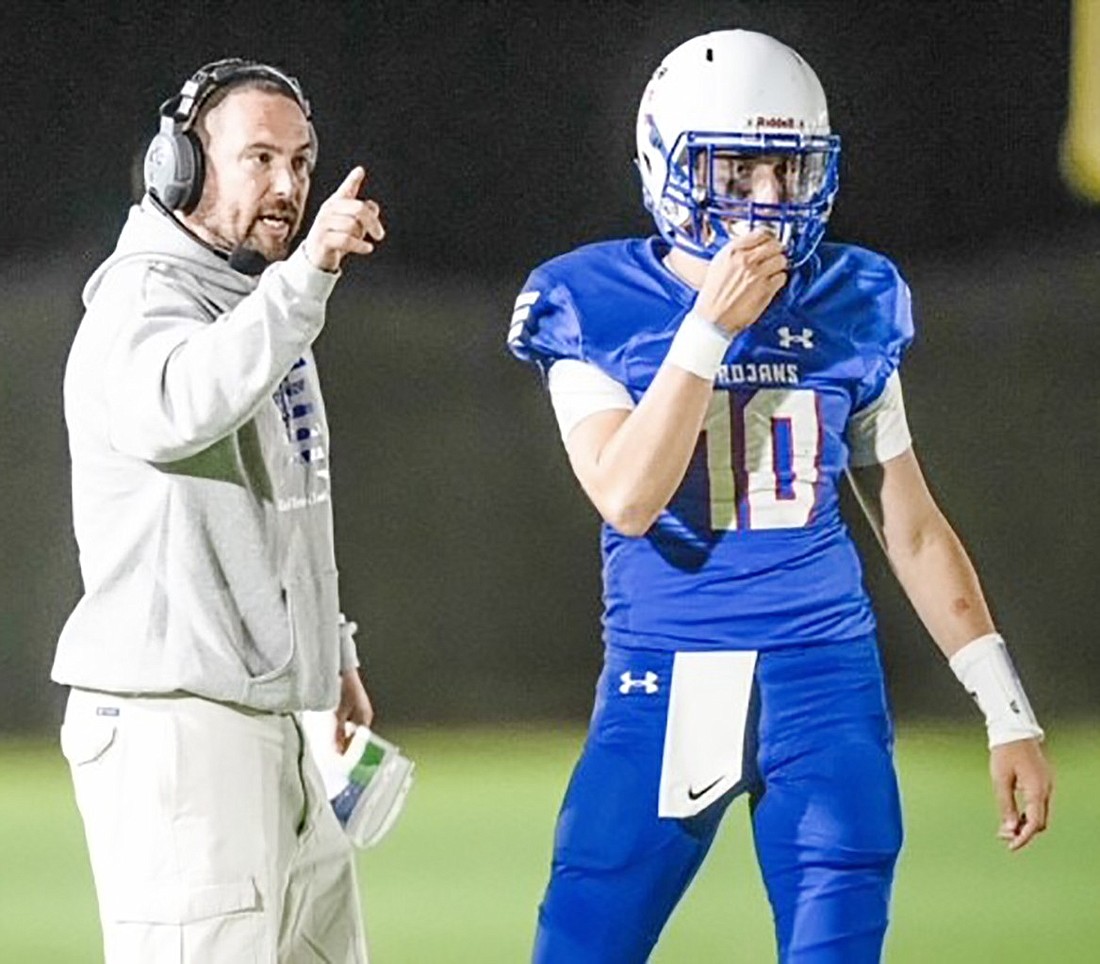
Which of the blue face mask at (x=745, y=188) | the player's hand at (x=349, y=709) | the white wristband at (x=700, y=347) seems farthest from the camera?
the player's hand at (x=349, y=709)

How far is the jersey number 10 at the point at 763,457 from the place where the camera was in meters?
2.46

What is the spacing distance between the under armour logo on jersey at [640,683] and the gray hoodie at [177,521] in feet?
1.02

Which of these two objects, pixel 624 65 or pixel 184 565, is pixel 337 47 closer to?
pixel 624 65

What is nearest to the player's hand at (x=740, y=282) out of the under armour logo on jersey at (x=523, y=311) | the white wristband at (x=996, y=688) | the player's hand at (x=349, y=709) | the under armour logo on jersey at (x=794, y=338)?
the under armour logo on jersey at (x=794, y=338)

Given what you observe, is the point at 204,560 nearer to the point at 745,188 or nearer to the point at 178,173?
the point at 178,173

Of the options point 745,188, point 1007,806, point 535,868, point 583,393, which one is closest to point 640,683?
point 583,393

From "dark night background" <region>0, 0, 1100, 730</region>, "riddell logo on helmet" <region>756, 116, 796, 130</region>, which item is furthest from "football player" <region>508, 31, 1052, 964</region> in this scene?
"dark night background" <region>0, 0, 1100, 730</region>

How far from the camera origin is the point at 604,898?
2.41 m

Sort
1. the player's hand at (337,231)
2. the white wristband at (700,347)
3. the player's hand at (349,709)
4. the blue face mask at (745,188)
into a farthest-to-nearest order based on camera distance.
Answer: the player's hand at (349,709) < the blue face mask at (745,188) < the white wristband at (700,347) < the player's hand at (337,231)

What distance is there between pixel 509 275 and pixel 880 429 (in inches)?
33.6

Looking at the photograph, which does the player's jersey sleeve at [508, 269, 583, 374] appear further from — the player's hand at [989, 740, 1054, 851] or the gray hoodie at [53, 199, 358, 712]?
the player's hand at [989, 740, 1054, 851]

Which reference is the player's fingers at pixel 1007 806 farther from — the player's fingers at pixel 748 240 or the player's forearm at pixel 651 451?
the player's fingers at pixel 748 240

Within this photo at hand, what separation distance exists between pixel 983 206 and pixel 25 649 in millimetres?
1486

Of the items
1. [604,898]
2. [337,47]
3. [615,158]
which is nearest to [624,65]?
[615,158]
